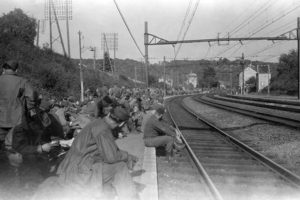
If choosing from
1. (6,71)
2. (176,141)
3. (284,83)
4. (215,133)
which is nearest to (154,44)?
(215,133)

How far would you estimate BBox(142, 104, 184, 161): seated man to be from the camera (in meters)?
9.85

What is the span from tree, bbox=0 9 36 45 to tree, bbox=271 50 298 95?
39.7m

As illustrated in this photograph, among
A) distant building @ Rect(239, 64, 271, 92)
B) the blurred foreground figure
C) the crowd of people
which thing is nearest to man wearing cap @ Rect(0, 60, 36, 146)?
the crowd of people

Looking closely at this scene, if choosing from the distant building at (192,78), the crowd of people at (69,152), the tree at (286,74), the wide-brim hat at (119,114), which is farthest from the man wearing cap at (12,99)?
the distant building at (192,78)

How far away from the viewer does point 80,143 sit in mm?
4949

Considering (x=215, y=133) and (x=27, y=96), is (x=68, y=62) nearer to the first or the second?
(x=215, y=133)

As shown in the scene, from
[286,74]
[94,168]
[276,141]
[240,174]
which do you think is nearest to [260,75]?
[286,74]

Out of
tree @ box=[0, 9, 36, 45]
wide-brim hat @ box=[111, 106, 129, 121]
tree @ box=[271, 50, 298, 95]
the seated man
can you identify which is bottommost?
the seated man

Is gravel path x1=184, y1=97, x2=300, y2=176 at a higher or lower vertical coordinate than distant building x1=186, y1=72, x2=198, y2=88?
lower

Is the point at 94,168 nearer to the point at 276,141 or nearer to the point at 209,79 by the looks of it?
the point at 276,141

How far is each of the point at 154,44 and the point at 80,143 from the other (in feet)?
81.2

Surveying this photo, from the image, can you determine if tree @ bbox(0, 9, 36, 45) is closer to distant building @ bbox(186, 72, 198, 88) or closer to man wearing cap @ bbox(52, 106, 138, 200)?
man wearing cap @ bbox(52, 106, 138, 200)

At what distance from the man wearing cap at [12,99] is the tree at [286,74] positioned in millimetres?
59638

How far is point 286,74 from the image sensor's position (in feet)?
226
